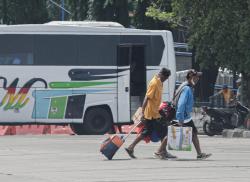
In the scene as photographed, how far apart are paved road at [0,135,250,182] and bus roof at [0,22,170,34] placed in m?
7.97

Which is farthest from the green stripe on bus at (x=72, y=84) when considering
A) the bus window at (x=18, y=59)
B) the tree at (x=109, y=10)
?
the tree at (x=109, y=10)

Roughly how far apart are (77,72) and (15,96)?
7.30 feet

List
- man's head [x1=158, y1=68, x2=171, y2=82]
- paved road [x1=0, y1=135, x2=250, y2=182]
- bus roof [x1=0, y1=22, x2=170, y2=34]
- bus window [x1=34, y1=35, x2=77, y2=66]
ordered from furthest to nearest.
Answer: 1. bus window [x1=34, y1=35, x2=77, y2=66]
2. bus roof [x1=0, y1=22, x2=170, y2=34]
3. man's head [x1=158, y1=68, x2=171, y2=82]
4. paved road [x1=0, y1=135, x2=250, y2=182]

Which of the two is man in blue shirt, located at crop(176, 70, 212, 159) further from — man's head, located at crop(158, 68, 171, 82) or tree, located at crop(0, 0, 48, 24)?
tree, located at crop(0, 0, 48, 24)

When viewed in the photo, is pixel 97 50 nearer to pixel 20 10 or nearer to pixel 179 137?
pixel 179 137

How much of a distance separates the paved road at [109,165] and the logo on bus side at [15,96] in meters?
6.96

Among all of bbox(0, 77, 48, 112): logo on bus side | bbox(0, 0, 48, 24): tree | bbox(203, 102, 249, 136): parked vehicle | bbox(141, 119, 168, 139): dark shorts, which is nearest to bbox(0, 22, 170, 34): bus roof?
bbox(0, 77, 48, 112): logo on bus side

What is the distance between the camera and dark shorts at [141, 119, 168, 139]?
18.3 m

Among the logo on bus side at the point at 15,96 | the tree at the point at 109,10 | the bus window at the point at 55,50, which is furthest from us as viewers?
the tree at the point at 109,10

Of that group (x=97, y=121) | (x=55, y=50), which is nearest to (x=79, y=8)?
(x=55, y=50)

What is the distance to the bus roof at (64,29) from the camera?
30142 mm

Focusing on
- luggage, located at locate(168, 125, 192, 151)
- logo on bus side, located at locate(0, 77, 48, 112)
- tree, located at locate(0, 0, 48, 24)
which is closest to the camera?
luggage, located at locate(168, 125, 192, 151)

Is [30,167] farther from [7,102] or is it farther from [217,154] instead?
[7,102]

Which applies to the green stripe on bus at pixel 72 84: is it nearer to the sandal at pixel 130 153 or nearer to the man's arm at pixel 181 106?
the sandal at pixel 130 153
